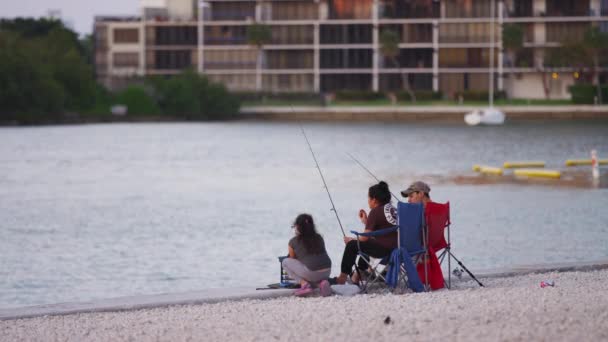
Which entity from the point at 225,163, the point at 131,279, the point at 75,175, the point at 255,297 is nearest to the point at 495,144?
the point at 225,163

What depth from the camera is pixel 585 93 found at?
4023 inches

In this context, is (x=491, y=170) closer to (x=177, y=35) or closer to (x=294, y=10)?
(x=294, y=10)

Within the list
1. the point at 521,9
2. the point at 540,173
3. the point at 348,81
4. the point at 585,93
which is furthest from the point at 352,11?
the point at 540,173

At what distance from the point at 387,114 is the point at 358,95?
3.24m

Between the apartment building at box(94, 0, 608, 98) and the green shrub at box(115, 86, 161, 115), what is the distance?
23.5ft

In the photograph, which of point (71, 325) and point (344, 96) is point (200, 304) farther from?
point (344, 96)

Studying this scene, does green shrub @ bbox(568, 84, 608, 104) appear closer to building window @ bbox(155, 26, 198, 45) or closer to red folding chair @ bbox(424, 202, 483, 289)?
building window @ bbox(155, 26, 198, 45)

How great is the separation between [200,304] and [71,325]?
4.18 feet

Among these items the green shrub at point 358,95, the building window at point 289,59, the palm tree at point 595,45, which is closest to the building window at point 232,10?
the building window at point 289,59

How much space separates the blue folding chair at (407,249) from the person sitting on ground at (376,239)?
239 millimetres

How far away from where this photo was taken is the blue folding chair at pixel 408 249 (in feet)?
37.4

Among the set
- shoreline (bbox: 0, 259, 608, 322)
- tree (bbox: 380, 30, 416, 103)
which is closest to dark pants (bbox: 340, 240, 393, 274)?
shoreline (bbox: 0, 259, 608, 322)

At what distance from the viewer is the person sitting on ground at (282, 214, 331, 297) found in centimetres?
1149

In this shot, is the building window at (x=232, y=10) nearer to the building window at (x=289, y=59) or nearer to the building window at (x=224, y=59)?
the building window at (x=224, y=59)
